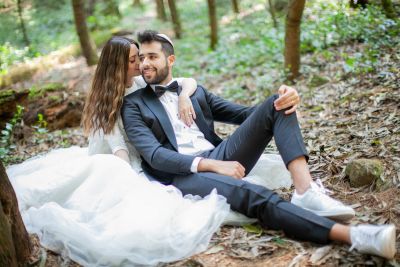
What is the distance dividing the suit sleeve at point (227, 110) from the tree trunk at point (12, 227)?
2042mm

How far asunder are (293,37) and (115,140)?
4.17 meters

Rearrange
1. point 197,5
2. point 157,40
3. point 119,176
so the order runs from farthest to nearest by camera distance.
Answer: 1. point 197,5
2. point 157,40
3. point 119,176

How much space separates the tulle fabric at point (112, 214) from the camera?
261cm

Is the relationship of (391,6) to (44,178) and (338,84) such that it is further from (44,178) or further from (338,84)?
(44,178)

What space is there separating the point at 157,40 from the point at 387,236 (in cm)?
260

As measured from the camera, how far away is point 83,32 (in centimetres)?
947

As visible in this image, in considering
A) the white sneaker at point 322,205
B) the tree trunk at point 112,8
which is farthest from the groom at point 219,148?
the tree trunk at point 112,8

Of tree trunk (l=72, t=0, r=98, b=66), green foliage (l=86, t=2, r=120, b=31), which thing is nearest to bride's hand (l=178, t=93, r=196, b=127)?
tree trunk (l=72, t=0, r=98, b=66)

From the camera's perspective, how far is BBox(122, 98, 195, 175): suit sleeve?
3.21m

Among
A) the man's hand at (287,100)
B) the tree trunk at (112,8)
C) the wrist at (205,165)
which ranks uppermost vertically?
the tree trunk at (112,8)

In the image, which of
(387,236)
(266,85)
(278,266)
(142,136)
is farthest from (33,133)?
(387,236)

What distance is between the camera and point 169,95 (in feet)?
12.5

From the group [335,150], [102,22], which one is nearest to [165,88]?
[335,150]

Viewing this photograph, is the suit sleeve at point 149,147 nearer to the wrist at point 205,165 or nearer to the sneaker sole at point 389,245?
the wrist at point 205,165
